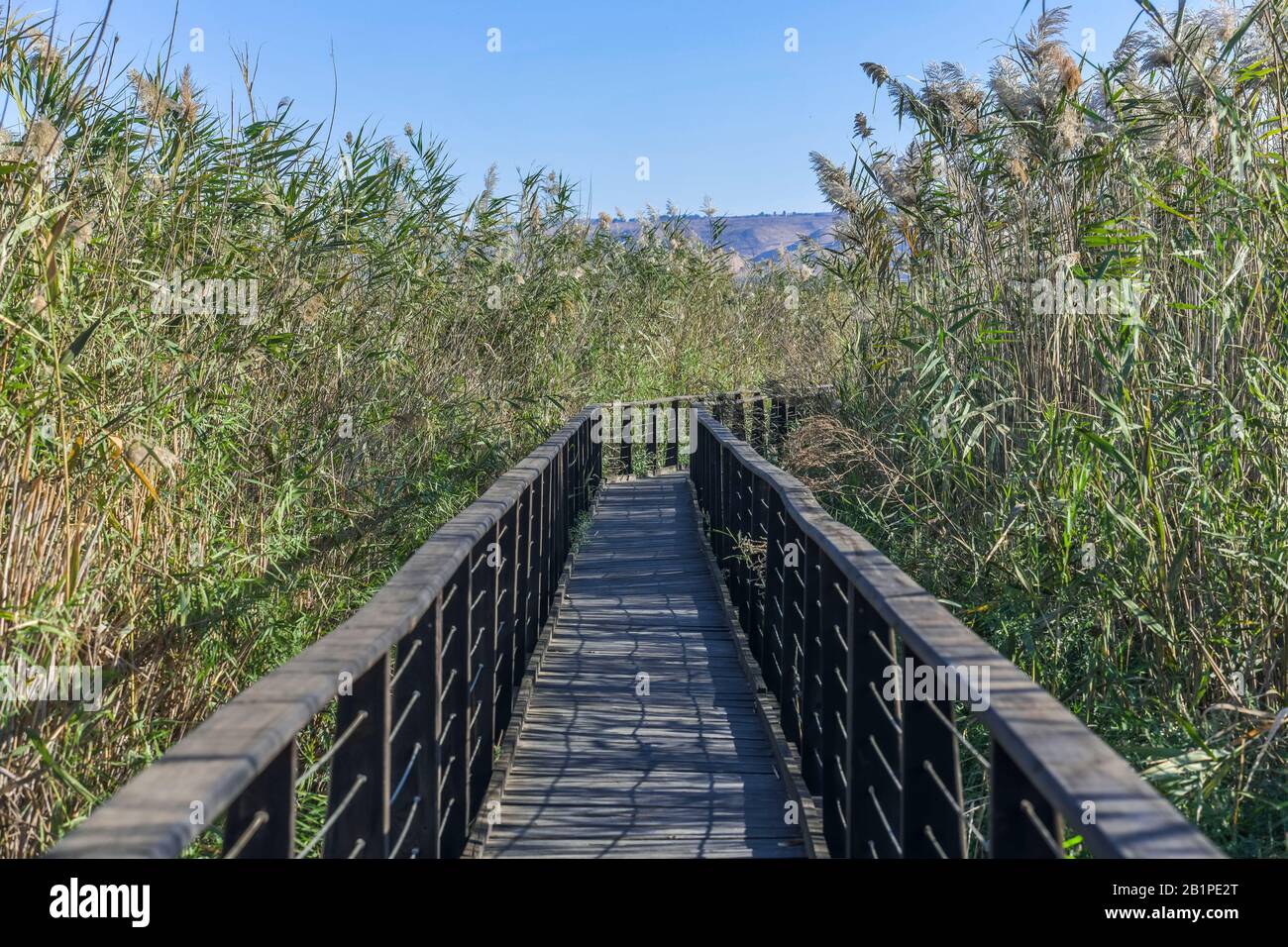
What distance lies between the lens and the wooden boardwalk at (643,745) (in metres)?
3.28

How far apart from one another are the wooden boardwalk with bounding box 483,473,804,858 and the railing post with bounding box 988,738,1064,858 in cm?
169

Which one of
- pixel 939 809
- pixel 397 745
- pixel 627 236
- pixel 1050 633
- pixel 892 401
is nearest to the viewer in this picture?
pixel 939 809

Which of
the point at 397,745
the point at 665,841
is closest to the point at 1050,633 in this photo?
the point at 665,841

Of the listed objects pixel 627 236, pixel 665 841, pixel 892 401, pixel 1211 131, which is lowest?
pixel 665 841

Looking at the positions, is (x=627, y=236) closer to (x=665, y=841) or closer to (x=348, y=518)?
(x=348, y=518)

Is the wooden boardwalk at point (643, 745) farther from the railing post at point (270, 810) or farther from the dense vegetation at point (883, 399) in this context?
A: the railing post at point (270, 810)

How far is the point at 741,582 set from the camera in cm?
571

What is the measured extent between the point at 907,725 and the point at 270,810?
1.06 m

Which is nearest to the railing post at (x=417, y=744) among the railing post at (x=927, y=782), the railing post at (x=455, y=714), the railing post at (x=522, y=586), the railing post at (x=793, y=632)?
the railing post at (x=455, y=714)

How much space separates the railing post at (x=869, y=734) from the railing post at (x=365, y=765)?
1000mm

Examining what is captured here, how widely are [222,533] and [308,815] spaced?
1.02m

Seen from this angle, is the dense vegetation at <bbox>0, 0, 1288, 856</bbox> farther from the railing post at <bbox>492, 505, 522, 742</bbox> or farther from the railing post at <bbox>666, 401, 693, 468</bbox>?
the railing post at <bbox>666, 401, 693, 468</bbox>

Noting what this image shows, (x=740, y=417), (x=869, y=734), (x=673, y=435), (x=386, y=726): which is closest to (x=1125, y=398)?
(x=869, y=734)

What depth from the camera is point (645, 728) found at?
418 centimetres
